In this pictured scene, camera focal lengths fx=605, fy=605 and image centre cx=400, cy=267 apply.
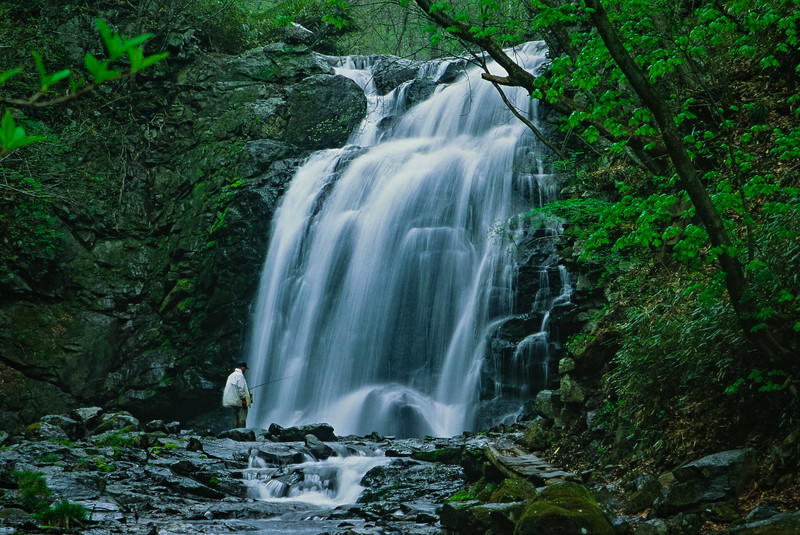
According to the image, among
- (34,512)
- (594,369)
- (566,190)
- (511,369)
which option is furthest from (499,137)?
(34,512)

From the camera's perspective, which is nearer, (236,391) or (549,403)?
(549,403)

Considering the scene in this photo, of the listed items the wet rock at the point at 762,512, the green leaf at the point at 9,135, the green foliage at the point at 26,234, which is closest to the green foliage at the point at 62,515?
the green leaf at the point at 9,135

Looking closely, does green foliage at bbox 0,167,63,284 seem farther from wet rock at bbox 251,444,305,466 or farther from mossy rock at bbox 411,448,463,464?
mossy rock at bbox 411,448,463,464

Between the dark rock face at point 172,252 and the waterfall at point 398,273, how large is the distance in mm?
1192

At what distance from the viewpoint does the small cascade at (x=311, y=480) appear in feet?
28.1

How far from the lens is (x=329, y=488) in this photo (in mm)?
8781

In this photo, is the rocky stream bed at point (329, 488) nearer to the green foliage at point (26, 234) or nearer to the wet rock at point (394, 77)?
the green foliage at point (26, 234)

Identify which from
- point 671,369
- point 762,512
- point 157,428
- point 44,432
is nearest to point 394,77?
point 157,428

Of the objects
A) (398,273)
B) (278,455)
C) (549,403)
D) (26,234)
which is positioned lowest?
(278,455)

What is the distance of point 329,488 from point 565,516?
5121 millimetres

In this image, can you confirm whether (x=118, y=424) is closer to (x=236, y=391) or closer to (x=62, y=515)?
(x=236, y=391)

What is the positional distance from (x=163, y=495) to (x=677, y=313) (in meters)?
6.61

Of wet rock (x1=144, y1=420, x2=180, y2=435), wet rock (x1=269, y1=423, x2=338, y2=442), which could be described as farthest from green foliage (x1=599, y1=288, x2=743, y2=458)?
wet rock (x1=144, y1=420, x2=180, y2=435)

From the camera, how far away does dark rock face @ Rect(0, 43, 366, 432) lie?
653 inches
